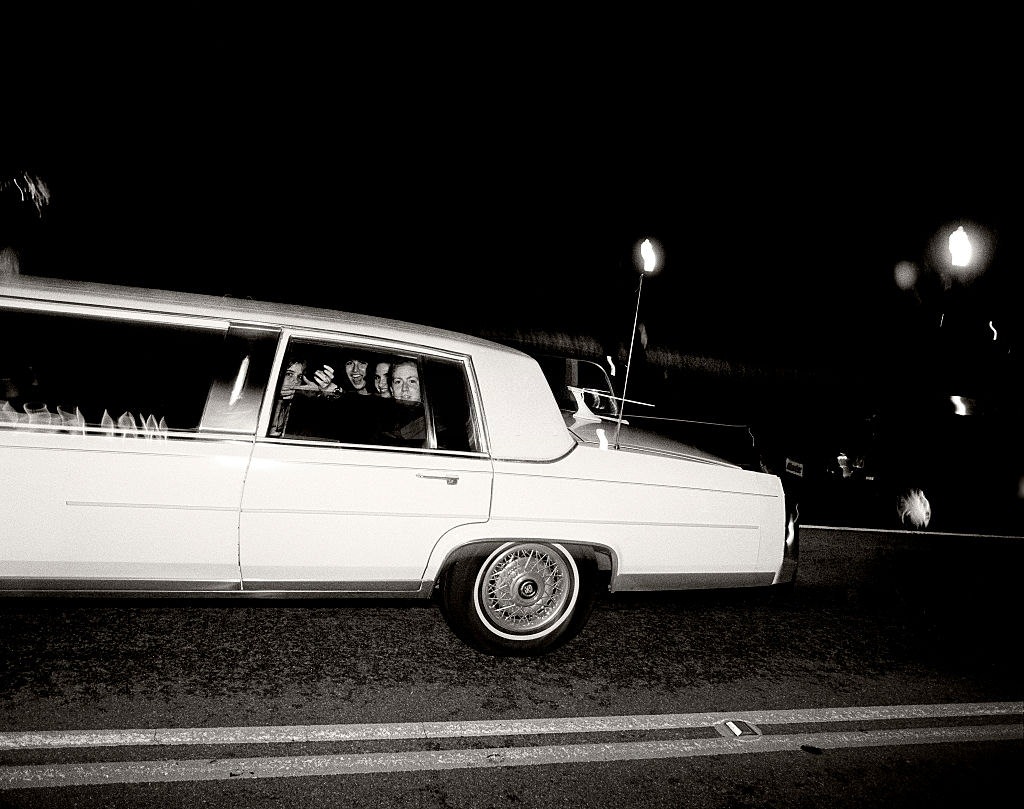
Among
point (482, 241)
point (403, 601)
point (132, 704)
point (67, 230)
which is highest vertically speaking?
point (482, 241)

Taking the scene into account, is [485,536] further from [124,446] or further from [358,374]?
[124,446]

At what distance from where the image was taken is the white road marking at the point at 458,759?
8.13ft

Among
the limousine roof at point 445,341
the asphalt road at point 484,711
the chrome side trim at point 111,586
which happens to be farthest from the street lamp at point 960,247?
the chrome side trim at point 111,586

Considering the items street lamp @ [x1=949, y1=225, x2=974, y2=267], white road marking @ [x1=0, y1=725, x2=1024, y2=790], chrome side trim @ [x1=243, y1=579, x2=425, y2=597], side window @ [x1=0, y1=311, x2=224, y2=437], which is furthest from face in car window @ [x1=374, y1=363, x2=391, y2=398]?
street lamp @ [x1=949, y1=225, x2=974, y2=267]

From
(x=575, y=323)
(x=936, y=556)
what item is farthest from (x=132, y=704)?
(x=575, y=323)

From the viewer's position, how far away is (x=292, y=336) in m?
3.21

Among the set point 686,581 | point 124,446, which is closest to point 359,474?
point 124,446

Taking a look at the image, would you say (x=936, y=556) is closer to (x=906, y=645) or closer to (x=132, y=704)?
(x=906, y=645)

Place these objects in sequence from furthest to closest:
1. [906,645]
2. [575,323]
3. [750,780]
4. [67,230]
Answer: [575,323] → [67,230] → [906,645] → [750,780]

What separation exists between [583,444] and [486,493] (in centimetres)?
61

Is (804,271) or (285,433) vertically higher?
(804,271)

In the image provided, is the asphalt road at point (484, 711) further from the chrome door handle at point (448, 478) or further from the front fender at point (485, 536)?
the chrome door handle at point (448, 478)

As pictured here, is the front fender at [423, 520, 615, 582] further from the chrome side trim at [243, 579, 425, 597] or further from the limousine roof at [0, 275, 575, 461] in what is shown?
the limousine roof at [0, 275, 575, 461]

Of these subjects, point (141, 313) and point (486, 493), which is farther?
point (486, 493)
